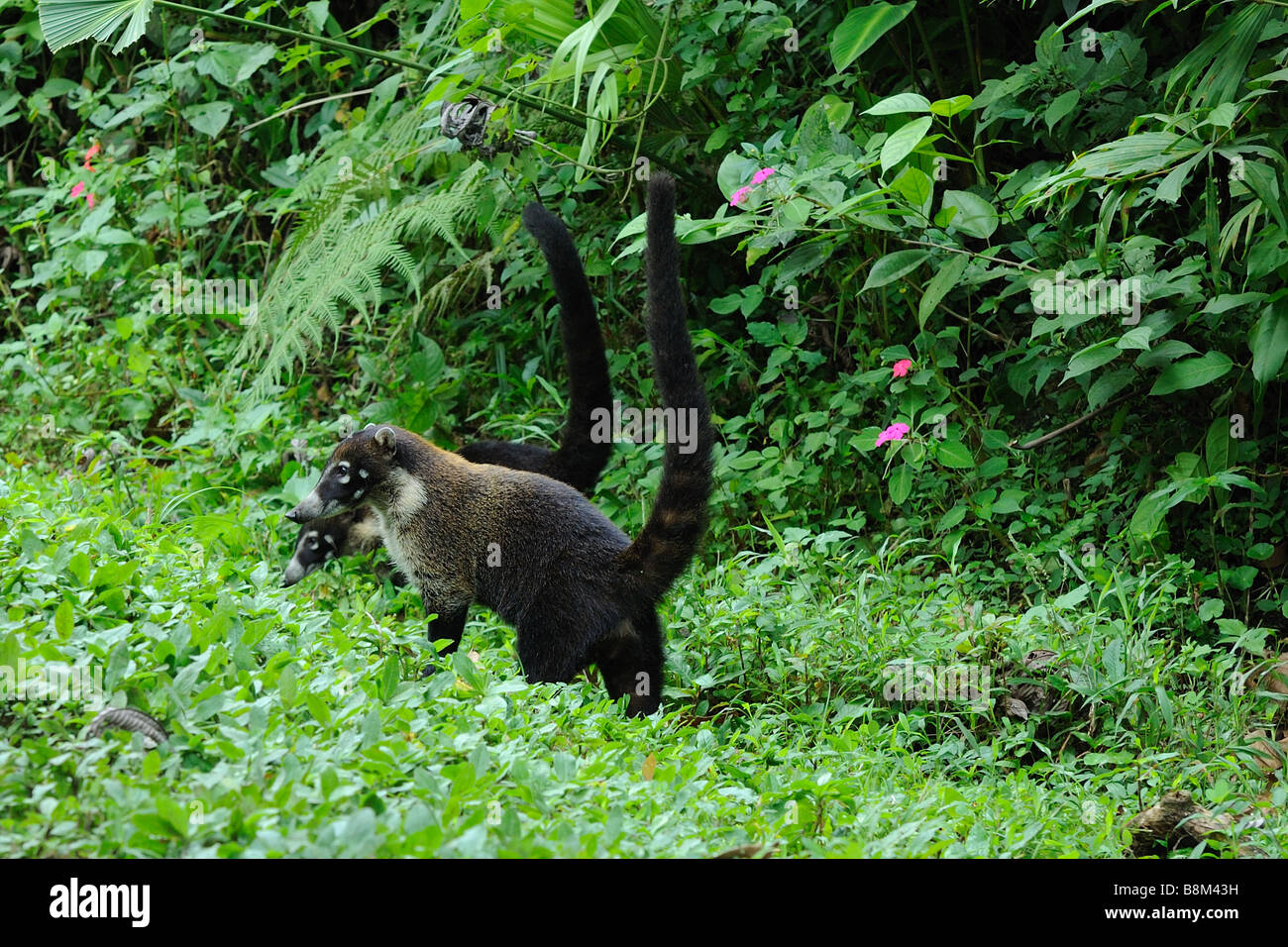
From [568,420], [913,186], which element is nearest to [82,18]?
[568,420]

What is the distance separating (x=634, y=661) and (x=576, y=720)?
2.10ft

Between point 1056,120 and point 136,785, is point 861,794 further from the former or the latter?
point 1056,120

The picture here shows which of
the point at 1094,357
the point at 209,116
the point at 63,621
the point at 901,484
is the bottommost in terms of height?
the point at 63,621

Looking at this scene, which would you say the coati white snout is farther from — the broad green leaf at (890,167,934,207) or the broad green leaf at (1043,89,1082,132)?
the broad green leaf at (1043,89,1082,132)

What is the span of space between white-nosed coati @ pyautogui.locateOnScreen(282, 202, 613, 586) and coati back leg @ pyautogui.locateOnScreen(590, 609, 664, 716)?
4.70 ft

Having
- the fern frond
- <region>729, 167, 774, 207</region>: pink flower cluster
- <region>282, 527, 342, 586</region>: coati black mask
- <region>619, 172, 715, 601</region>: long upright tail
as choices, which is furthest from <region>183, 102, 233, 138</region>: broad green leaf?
<region>619, 172, 715, 601</region>: long upright tail

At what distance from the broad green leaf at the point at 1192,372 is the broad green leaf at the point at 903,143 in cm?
127

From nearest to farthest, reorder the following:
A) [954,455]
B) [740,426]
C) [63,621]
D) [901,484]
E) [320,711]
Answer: [320,711] → [63,621] → [954,455] → [901,484] → [740,426]

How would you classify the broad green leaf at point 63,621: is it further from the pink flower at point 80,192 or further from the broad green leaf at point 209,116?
the pink flower at point 80,192

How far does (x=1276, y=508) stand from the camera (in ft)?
16.3

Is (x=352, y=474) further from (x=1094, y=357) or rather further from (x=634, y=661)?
(x=1094, y=357)

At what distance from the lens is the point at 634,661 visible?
4.29m

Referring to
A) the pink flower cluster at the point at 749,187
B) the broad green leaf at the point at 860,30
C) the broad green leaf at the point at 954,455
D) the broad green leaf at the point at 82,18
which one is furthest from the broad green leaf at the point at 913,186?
the broad green leaf at the point at 82,18

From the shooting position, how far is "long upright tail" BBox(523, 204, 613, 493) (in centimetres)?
548
